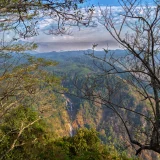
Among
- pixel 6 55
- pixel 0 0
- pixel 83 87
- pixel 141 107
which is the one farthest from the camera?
pixel 141 107

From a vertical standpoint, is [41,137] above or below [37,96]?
below

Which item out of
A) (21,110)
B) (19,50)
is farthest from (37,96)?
(19,50)

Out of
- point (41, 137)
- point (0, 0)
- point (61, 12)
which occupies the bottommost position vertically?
point (41, 137)

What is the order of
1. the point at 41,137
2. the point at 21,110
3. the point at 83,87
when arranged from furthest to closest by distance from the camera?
the point at 41,137 → the point at 21,110 → the point at 83,87

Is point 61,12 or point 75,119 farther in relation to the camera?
point 75,119

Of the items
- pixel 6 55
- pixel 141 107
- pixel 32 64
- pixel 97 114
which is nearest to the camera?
pixel 6 55

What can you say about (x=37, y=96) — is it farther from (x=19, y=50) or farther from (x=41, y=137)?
(x=41, y=137)

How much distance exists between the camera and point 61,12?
513 cm

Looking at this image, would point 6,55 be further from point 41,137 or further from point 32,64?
point 41,137

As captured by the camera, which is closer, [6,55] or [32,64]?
[6,55]

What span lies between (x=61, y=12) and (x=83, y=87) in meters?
2.64

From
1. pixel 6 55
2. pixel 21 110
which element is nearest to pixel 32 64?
pixel 6 55

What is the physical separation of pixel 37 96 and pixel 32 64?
1.91m

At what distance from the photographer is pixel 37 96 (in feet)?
38.5
